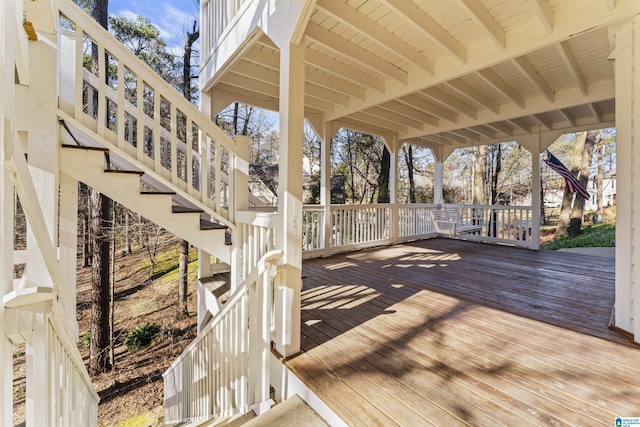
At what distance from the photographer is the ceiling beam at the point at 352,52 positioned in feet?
9.11

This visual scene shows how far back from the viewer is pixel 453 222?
612 centimetres

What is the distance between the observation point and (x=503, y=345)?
202 centimetres

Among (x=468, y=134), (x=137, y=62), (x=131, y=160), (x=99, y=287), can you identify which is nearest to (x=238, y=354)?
(x=131, y=160)

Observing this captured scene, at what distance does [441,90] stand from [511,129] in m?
2.87

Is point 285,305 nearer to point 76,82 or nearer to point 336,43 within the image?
point 76,82

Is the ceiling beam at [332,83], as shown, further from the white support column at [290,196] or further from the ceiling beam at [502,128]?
the ceiling beam at [502,128]

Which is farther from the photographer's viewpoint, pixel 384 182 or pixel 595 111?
pixel 384 182

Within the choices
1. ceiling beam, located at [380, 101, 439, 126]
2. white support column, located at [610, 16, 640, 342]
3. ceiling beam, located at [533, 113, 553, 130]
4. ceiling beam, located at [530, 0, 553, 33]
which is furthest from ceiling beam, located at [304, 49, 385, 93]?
ceiling beam, located at [533, 113, 553, 130]

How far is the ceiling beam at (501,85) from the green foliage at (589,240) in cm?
714

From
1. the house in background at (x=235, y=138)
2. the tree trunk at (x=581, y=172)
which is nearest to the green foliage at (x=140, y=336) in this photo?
the house in background at (x=235, y=138)

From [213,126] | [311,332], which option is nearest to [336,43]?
[213,126]

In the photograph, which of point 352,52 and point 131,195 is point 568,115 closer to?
point 352,52

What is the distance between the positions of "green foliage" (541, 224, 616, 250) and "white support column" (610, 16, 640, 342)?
28.3 ft

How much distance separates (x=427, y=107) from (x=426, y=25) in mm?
2309
